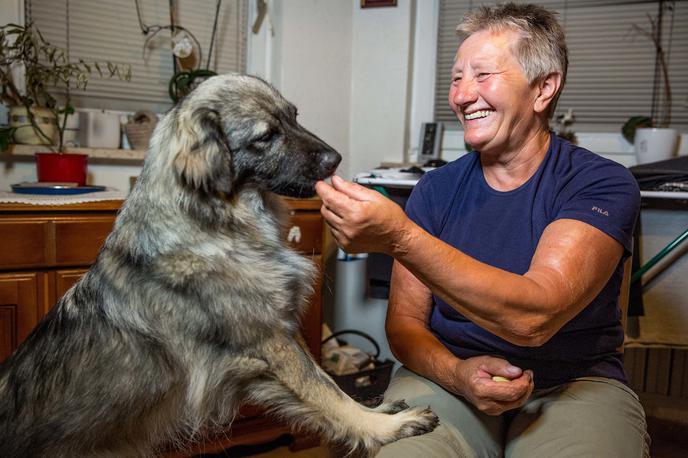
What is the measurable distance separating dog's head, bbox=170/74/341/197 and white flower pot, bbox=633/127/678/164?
195 centimetres

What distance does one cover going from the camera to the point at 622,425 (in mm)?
1187

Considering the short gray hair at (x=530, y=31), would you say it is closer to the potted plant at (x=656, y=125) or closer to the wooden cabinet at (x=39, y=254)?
the wooden cabinet at (x=39, y=254)

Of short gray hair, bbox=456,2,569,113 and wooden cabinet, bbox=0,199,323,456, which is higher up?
short gray hair, bbox=456,2,569,113

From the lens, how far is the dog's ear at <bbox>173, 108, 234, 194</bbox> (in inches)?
49.5

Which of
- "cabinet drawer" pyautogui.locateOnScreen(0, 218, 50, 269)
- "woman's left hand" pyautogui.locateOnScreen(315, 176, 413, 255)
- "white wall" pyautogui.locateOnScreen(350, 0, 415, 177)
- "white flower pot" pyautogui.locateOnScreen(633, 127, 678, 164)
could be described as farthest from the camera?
"white wall" pyautogui.locateOnScreen(350, 0, 415, 177)

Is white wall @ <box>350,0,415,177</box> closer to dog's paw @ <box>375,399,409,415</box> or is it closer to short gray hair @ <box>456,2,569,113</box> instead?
short gray hair @ <box>456,2,569,113</box>

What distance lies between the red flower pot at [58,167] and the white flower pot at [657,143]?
8.02ft

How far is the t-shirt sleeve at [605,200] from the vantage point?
3.78 ft

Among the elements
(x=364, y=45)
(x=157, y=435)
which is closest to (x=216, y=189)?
(x=157, y=435)

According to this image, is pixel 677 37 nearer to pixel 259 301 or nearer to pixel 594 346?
pixel 594 346

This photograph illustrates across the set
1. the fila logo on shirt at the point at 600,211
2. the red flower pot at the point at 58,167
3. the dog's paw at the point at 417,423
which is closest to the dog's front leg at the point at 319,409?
the dog's paw at the point at 417,423

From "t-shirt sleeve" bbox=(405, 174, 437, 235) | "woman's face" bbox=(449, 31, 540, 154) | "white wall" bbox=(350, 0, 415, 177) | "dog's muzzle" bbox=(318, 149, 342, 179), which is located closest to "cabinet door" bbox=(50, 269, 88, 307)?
"dog's muzzle" bbox=(318, 149, 342, 179)

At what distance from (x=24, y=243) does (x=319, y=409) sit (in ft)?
3.80

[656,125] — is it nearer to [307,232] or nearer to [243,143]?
[307,232]
